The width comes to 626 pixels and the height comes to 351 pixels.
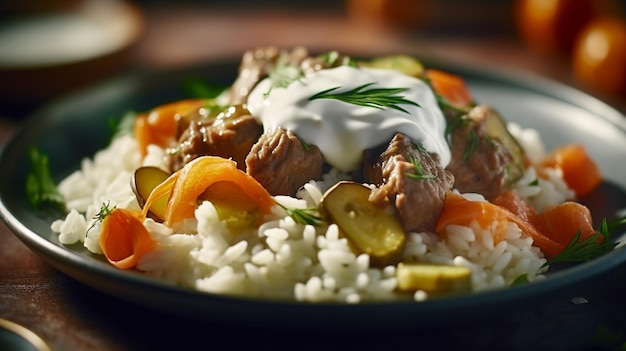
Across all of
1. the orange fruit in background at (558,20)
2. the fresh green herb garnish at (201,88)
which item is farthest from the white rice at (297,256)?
the orange fruit in background at (558,20)

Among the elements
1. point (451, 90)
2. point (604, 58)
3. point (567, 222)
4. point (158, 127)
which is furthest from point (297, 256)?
point (604, 58)

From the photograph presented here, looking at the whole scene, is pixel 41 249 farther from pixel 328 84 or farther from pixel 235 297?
pixel 328 84

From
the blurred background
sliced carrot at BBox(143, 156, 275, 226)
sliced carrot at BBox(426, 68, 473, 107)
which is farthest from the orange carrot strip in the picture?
the blurred background

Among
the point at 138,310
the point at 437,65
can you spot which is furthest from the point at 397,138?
the point at 437,65

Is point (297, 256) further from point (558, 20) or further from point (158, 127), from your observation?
point (558, 20)

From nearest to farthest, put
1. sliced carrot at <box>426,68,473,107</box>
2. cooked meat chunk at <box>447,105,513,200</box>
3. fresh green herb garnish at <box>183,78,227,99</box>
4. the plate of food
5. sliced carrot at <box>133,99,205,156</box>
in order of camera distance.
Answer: the plate of food, cooked meat chunk at <box>447,105,513,200</box>, sliced carrot at <box>133,99,205,156</box>, sliced carrot at <box>426,68,473,107</box>, fresh green herb garnish at <box>183,78,227,99</box>

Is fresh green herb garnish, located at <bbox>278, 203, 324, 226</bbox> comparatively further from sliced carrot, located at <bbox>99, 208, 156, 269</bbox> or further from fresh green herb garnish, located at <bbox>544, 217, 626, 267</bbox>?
fresh green herb garnish, located at <bbox>544, 217, 626, 267</bbox>
